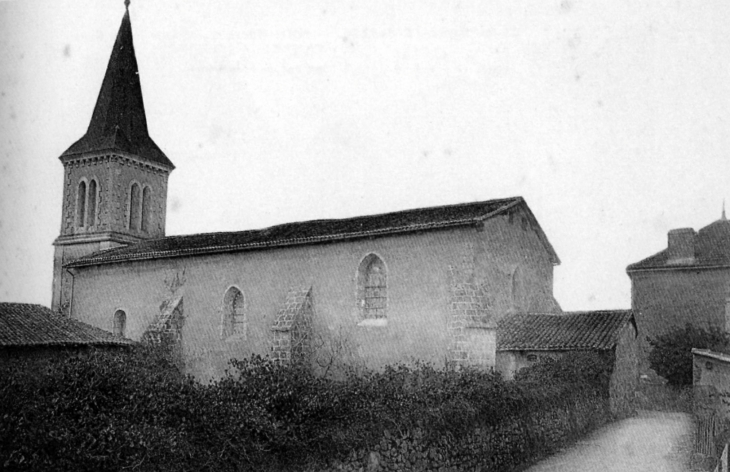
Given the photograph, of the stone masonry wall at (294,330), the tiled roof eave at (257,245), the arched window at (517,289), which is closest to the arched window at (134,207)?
the tiled roof eave at (257,245)

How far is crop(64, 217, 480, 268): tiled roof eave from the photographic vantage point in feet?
73.8

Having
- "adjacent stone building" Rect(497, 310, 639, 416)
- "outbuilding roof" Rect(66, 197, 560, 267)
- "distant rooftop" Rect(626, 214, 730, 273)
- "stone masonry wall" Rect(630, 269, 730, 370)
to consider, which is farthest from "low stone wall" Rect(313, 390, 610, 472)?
"distant rooftop" Rect(626, 214, 730, 273)

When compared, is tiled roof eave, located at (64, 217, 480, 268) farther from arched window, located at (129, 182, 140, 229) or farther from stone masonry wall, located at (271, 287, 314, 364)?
arched window, located at (129, 182, 140, 229)

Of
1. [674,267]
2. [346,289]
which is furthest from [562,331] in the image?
[674,267]

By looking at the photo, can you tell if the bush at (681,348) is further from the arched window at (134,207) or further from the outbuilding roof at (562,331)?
the arched window at (134,207)

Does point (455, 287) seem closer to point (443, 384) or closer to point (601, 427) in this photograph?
point (601, 427)

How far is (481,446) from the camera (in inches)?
513

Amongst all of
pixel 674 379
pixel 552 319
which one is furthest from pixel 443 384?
pixel 674 379

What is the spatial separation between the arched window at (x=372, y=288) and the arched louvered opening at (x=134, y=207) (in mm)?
16746

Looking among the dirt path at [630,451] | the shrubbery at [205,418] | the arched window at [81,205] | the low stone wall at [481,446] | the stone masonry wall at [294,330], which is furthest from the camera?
the arched window at [81,205]

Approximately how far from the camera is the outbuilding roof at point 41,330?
69.1 feet

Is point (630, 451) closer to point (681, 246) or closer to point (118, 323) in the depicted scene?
point (681, 246)

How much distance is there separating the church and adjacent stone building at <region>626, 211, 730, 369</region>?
7.37 metres

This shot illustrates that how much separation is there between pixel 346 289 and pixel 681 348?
1483cm
